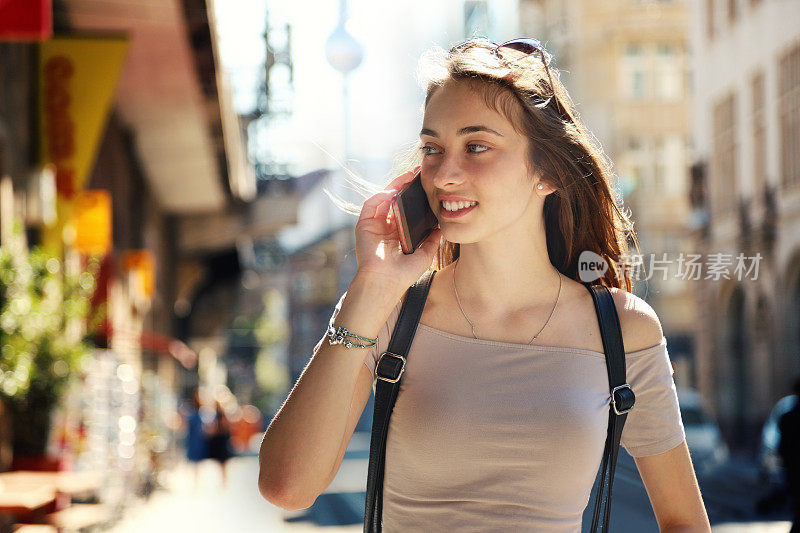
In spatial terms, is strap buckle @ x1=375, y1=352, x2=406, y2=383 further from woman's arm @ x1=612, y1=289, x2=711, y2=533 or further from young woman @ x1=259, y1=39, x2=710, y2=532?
woman's arm @ x1=612, y1=289, x2=711, y2=533

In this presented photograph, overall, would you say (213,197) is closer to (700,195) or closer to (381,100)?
(700,195)

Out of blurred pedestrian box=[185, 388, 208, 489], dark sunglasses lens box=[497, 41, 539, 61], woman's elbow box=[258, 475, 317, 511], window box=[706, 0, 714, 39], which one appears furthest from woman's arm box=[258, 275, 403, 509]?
blurred pedestrian box=[185, 388, 208, 489]

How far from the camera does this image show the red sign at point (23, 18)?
212 inches

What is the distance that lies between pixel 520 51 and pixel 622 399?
0.73 meters

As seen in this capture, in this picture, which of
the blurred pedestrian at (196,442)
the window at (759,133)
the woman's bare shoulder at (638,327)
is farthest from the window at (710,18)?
the blurred pedestrian at (196,442)

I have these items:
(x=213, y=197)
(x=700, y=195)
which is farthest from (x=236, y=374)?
(x=700, y=195)

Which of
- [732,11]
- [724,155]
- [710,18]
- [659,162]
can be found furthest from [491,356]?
[659,162]

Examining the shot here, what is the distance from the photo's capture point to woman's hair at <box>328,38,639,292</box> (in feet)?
6.29

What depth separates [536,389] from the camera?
1.87 meters

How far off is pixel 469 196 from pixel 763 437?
935cm

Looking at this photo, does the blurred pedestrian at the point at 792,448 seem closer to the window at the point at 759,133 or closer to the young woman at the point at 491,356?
the window at the point at 759,133

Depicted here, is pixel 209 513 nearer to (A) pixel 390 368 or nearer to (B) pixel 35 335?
(B) pixel 35 335

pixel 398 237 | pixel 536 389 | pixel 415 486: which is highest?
pixel 398 237

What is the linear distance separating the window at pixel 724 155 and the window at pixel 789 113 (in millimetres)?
250
